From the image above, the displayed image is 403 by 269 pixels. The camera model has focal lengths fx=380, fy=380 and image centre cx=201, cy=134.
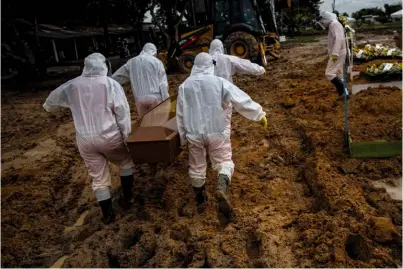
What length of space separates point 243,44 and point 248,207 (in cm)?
863

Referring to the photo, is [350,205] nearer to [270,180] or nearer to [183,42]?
[270,180]

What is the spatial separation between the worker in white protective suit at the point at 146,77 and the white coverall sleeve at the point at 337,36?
307cm

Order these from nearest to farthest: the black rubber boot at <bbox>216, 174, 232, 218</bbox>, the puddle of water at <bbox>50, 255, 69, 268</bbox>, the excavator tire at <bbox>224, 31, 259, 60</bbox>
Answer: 1. the puddle of water at <bbox>50, 255, 69, 268</bbox>
2. the black rubber boot at <bbox>216, 174, 232, 218</bbox>
3. the excavator tire at <bbox>224, 31, 259, 60</bbox>

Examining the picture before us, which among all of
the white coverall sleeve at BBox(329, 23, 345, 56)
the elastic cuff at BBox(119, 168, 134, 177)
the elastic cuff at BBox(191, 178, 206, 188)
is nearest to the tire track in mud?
the elastic cuff at BBox(191, 178, 206, 188)

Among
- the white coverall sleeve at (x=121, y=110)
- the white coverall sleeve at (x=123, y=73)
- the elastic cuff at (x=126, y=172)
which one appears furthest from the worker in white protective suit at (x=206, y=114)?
the white coverall sleeve at (x=123, y=73)

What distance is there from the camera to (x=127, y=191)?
408 cm

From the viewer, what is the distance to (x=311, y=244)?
9.46ft

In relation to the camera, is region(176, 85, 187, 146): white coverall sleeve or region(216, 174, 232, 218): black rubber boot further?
region(176, 85, 187, 146): white coverall sleeve

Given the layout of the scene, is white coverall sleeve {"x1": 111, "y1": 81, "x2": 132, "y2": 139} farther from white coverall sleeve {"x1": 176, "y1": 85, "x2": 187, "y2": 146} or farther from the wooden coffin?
white coverall sleeve {"x1": 176, "y1": 85, "x2": 187, "y2": 146}

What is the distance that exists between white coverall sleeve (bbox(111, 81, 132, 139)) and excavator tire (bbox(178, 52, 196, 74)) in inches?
338

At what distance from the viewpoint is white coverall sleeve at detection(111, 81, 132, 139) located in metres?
3.67

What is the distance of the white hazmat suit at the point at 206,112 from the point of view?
363cm

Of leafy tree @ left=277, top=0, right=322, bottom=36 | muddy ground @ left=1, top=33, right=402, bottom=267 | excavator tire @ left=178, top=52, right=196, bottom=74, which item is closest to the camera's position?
muddy ground @ left=1, top=33, right=402, bottom=267

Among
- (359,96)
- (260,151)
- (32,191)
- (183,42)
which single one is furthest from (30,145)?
(183,42)
